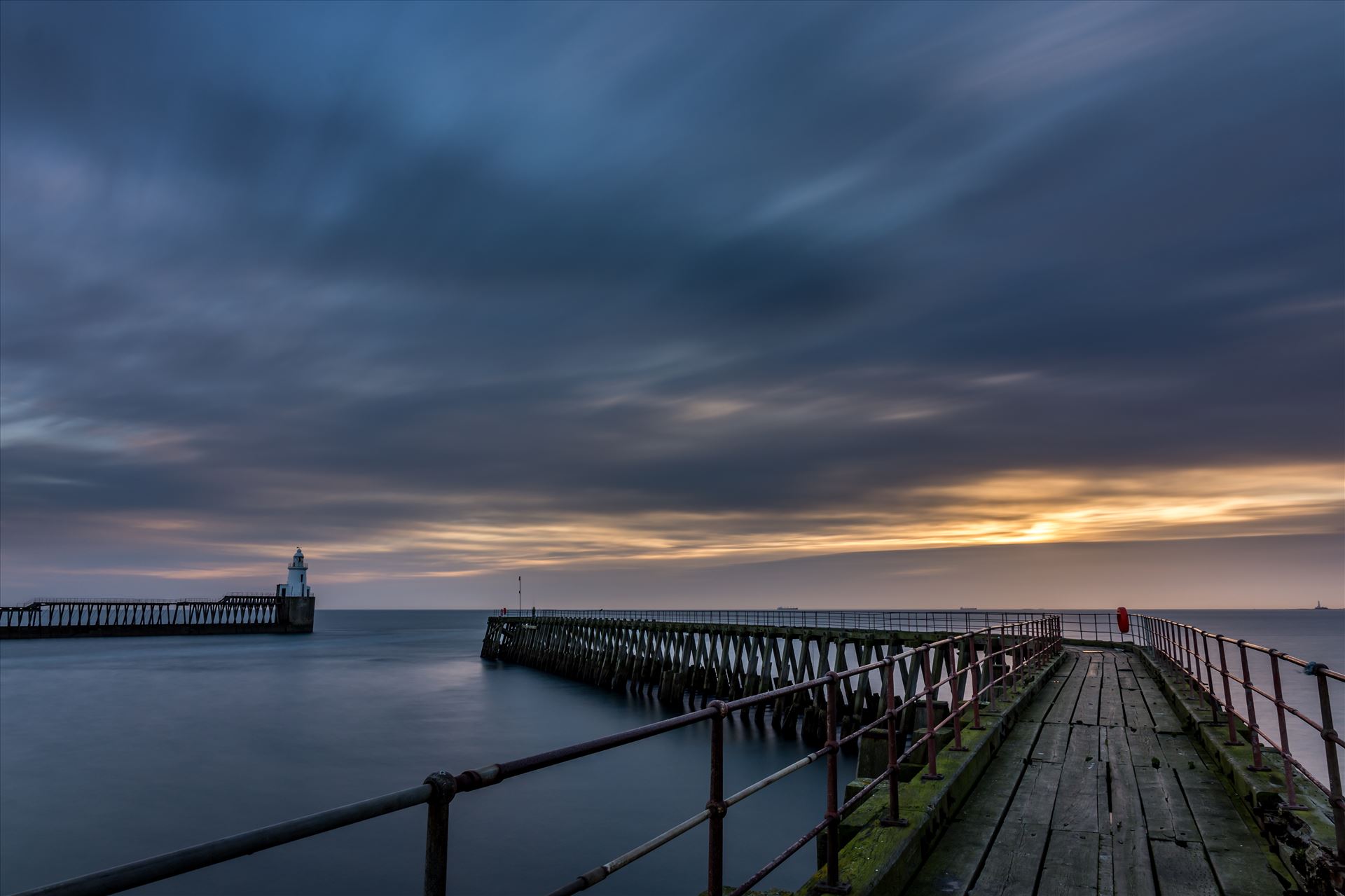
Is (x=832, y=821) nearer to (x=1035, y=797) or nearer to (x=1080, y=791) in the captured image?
(x=1035, y=797)

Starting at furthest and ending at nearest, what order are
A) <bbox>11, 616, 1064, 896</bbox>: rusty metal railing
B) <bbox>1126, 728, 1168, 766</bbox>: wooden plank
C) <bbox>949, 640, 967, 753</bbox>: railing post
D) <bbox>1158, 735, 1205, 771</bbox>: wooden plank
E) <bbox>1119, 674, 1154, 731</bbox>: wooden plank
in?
<bbox>1119, 674, 1154, 731</bbox>: wooden plank → <bbox>1126, 728, 1168, 766</bbox>: wooden plank → <bbox>1158, 735, 1205, 771</bbox>: wooden plank → <bbox>949, 640, 967, 753</bbox>: railing post → <bbox>11, 616, 1064, 896</bbox>: rusty metal railing

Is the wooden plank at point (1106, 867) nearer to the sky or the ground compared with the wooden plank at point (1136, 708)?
nearer to the sky

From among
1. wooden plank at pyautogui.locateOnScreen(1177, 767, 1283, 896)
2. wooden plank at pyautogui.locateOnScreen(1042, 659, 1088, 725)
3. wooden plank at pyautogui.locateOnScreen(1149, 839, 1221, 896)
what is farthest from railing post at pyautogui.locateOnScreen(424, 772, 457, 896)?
wooden plank at pyautogui.locateOnScreen(1042, 659, 1088, 725)

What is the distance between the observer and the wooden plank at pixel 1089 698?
10.9 metres

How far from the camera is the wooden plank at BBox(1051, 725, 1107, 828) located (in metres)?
6.01

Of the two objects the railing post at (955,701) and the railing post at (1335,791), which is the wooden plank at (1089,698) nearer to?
the railing post at (955,701)

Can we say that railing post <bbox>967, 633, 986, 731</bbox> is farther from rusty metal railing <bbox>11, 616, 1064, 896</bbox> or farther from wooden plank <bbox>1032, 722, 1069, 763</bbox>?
rusty metal railing <bbox>11, 616, 1064, 896</bbox>

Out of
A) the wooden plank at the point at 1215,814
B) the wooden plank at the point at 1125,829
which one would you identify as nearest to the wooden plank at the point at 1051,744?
the wooden plank at the point at 1125,829

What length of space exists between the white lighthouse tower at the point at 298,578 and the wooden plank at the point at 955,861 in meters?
113

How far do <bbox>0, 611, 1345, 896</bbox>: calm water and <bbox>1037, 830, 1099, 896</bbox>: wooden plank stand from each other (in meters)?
12.3

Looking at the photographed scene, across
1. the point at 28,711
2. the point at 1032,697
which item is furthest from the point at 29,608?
the point at 1032,697

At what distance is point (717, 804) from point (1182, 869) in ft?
12.4

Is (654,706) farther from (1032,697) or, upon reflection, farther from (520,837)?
(1032,697)

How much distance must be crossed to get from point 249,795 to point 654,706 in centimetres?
1936
